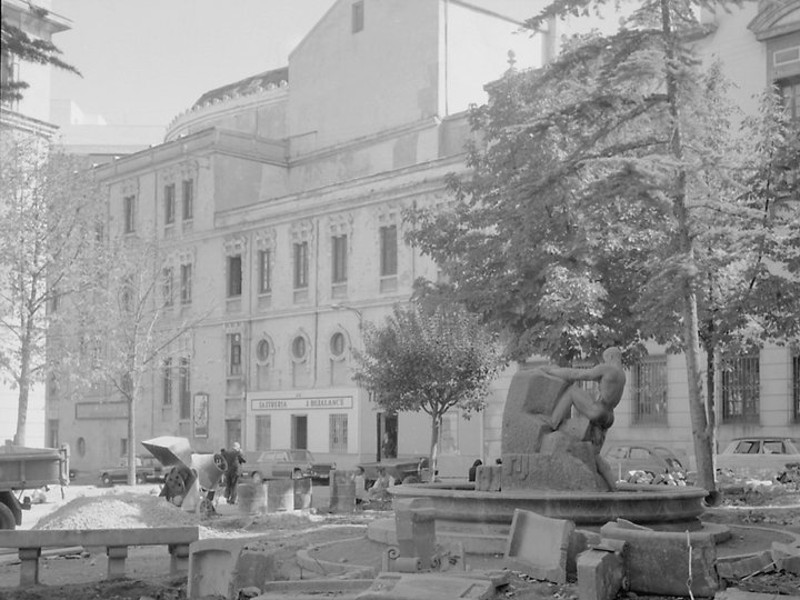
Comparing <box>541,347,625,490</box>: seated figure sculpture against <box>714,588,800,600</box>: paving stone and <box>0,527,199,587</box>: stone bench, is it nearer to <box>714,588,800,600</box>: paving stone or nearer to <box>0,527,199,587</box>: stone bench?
<box>0,527,199,587</box>: stone bench

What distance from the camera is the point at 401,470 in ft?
109

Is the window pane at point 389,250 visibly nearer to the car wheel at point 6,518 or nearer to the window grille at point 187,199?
the window grille at point 187,199

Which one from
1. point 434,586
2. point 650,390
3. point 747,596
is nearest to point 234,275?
point 650,390

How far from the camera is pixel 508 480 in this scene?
15039 mm

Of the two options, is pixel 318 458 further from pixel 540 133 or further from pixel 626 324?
pixel 540 133

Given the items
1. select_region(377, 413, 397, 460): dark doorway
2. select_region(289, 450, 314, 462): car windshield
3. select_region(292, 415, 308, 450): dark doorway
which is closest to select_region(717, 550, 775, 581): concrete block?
select_region(289, 450, 314, 462): car windshield

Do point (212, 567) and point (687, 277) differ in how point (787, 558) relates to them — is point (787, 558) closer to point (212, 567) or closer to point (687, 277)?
point (212, 567)

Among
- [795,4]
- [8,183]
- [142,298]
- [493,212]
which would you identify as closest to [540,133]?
[493,212]

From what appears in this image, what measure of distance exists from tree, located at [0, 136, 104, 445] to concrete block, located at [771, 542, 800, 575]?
77.9ft

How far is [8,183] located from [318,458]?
1560cm

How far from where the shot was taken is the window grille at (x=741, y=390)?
30844mm

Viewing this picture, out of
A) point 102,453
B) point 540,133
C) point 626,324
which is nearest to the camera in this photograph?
point 540,133

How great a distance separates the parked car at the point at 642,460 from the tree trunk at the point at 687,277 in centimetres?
582

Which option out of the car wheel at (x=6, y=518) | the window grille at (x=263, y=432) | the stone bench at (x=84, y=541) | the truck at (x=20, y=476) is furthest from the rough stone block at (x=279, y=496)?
the window grille at (x=263, y=432)
